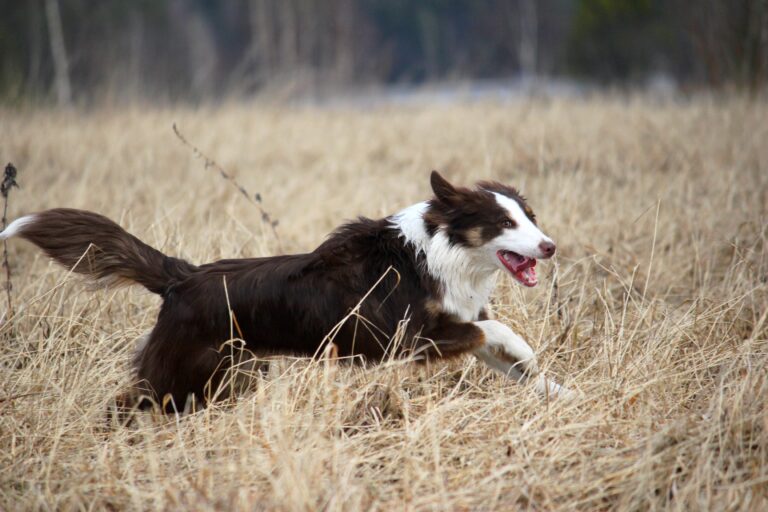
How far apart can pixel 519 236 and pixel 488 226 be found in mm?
136

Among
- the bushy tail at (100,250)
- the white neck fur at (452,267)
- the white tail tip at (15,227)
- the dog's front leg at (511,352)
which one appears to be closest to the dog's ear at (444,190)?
the white neck fur at (452,267)

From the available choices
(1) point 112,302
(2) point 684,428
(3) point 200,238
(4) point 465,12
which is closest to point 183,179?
(3) point 200,238

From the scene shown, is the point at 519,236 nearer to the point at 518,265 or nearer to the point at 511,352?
the point at 518,265

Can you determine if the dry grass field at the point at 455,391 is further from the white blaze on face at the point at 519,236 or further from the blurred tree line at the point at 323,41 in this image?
the blurred tree line at the point at 323,41

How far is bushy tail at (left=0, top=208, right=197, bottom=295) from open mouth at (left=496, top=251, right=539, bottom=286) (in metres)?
1.28

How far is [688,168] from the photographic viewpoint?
703cm

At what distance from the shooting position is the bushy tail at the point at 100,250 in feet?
10.6

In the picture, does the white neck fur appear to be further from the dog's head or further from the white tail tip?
the white tail tip

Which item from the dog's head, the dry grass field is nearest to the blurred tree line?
the dry grass field

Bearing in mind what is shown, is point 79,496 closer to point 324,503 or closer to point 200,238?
point 324,503

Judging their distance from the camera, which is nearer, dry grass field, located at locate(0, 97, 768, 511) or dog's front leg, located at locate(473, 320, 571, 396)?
dry grass field, located at locate(0, 97, 768, 511)

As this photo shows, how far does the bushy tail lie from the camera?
324 cm

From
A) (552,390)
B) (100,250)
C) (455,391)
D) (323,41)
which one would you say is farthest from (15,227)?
(323,41)

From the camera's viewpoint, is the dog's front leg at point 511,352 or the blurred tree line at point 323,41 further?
the blurred tree line at point 323,41
